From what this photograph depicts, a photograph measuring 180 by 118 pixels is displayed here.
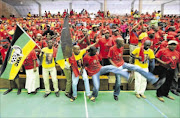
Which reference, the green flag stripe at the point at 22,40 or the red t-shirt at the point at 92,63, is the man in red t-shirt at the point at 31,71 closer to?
the green flag stripe at the point at 22,40

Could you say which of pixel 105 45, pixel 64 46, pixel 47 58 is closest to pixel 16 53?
pixel 47 58

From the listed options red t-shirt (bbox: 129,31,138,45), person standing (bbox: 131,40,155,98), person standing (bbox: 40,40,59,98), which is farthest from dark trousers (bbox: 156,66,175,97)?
person standing (bbox: 40,40,59,98)

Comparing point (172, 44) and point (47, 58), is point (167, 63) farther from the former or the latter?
point (47, 58)

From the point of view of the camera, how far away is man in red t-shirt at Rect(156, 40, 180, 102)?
13.7 ft

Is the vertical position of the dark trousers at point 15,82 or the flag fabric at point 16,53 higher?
the flag fabric at point 16,53

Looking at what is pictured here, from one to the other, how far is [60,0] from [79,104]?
96.5 feet

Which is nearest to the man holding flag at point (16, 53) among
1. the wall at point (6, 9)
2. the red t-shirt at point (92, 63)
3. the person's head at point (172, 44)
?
the red t-shirt at point (92, 63)

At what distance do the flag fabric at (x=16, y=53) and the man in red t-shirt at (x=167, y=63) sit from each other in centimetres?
392

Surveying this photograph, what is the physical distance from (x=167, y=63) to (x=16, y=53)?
438 centimetres

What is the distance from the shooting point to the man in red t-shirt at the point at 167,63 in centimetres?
418

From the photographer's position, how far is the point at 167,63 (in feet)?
13.7

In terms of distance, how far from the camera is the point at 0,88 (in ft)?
17.7

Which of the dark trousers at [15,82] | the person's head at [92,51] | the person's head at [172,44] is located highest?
the person's head at [172,44]

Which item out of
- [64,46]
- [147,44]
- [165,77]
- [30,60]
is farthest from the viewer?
[30,60]
